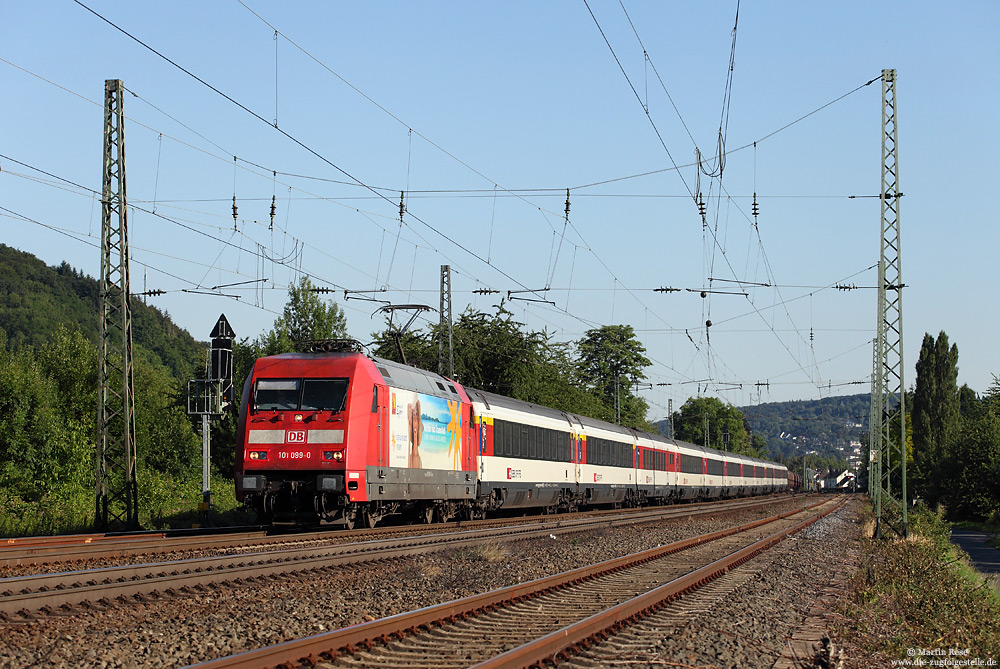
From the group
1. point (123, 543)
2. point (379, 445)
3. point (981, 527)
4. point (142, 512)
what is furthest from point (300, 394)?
point (981, 527)

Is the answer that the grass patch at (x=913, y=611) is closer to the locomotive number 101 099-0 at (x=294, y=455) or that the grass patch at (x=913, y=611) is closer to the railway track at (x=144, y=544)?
the railway track at (x=144, y=544)

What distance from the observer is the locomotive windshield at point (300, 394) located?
18375 mm

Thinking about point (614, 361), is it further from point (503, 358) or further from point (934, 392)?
point (503, 358)

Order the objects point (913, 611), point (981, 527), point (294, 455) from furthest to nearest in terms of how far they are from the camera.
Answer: point (981, 527)
point (294, 455)
point (913, 611)

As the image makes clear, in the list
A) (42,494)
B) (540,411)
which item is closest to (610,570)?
(540,411)

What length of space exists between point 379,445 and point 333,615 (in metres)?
9.65

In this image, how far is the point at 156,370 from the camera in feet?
260

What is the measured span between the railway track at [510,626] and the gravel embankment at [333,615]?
0.60m

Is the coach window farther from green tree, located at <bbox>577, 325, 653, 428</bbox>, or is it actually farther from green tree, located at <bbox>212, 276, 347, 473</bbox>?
green tree, located at <bbox>577, 325, 653, 428</bbox>

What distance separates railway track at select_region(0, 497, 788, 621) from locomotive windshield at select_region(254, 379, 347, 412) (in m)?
2.48

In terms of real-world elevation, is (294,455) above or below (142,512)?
above

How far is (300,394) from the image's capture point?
18578 millimetres

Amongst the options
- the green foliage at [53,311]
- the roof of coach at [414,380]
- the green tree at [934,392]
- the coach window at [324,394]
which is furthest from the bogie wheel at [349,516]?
the green foliage at [53,311]

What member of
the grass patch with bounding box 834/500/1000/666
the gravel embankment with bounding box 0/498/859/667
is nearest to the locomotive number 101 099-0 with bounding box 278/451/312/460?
the gravel embankment with bounding box 0/498/859/667
